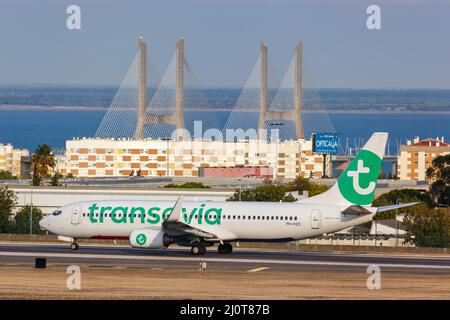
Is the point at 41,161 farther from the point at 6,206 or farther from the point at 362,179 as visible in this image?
the point at 362,179

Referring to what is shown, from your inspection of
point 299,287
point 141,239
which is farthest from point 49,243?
point 299,287

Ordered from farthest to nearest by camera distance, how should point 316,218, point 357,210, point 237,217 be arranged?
point 237,217
point 316,218
point 357,210

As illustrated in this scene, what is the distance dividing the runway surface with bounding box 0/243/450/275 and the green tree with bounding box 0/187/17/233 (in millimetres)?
24623

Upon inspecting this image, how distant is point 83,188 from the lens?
486 ft

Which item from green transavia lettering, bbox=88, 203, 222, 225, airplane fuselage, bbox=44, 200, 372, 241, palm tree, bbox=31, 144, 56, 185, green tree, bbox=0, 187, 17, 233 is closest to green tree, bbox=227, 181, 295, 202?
green tree, bbox=0, 187, 17, 233

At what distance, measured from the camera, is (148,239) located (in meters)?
77.6

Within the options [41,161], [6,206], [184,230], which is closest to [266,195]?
[6,206]

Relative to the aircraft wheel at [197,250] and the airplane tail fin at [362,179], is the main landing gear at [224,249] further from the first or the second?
the airplane tail fin at [362,179]

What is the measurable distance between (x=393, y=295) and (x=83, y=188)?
9627cm

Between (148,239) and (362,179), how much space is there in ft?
43.8

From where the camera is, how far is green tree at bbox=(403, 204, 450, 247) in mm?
102375

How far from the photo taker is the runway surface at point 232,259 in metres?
69.7

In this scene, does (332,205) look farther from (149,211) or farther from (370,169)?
(149,211)
